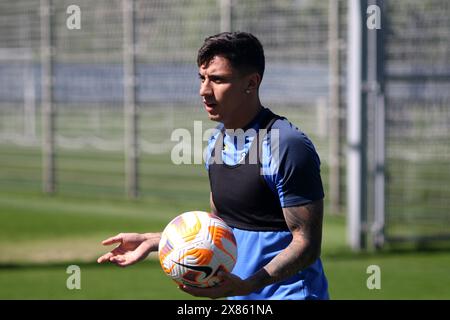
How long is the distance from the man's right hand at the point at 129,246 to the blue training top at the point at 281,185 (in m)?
0.40

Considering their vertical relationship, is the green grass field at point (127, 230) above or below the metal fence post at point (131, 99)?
below

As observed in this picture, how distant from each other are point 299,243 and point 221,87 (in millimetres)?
773

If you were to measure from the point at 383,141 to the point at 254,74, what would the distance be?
21.8ft

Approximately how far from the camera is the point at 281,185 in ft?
13.2

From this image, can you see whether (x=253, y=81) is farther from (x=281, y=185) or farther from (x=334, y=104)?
(x=334, y=104)

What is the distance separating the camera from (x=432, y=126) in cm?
1105

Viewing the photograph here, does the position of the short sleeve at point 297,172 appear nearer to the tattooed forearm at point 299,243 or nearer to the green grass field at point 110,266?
the tattooed forearm at point 299,243

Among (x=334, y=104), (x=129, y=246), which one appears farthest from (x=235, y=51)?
(x=334, y=104)

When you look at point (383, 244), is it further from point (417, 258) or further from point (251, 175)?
point (251, 175)

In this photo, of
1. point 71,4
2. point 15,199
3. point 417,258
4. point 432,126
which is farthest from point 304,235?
point 71,4

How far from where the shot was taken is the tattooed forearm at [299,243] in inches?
153

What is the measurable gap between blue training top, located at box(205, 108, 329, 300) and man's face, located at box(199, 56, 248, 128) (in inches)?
7.1

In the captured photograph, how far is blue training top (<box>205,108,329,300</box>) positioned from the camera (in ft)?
13.1

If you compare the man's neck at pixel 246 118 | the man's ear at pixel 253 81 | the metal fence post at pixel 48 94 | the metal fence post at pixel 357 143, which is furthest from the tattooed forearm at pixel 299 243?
the metal fence post at pixel 48 94
